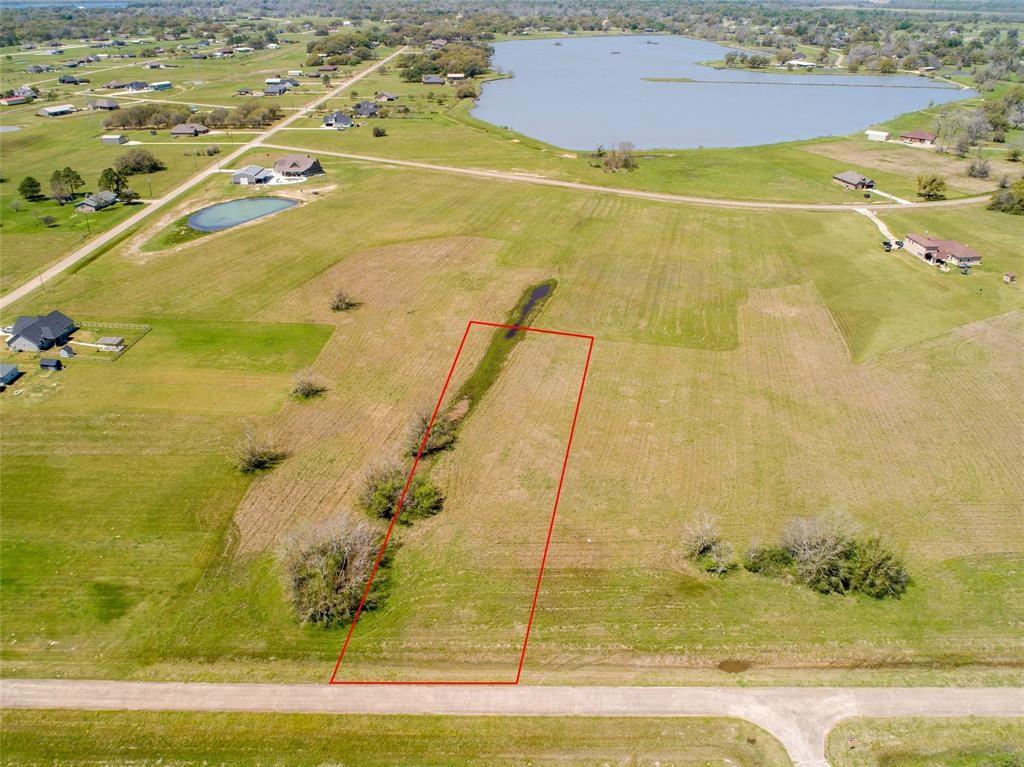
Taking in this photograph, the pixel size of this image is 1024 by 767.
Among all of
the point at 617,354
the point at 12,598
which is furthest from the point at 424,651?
the point at 617,354

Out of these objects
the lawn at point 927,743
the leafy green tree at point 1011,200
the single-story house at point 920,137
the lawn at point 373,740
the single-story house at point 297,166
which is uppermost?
the single-story house at point 920,137

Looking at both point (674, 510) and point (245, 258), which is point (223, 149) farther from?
point (674, 510)

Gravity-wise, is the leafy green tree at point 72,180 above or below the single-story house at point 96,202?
above

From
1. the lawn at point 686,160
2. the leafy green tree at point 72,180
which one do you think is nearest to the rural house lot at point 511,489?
the leafy green tree at point 72,180

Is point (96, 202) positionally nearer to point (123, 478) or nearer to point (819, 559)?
point (123, 478)

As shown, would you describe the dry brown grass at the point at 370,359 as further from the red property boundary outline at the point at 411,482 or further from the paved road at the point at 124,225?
the paved road at the point at 124,225

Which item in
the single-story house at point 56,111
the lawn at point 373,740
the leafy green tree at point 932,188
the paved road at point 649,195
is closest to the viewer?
the lawn at point 373,740
